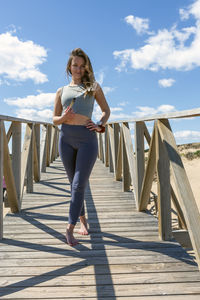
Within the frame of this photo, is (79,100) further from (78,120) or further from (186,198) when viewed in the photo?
(186,198)

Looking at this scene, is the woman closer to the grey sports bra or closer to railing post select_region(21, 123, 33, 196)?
the grey sports bra

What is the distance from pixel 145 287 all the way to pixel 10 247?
4.25 feet

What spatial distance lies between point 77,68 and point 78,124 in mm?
512

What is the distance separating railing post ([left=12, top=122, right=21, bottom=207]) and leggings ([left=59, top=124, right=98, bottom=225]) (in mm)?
1250

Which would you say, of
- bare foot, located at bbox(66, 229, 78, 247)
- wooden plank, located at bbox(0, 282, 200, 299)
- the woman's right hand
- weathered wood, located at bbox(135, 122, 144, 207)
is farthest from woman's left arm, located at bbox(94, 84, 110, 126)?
wooden plank, located at bbox(0, 282, 200, 299)

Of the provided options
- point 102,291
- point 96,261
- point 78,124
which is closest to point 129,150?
point 78,124

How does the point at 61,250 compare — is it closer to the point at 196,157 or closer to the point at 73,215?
the point at 73,215

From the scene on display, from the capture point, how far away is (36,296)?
1715 millimetres

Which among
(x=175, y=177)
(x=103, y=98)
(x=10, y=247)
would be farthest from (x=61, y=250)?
(x=103, y=98)

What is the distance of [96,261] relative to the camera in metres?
2.12

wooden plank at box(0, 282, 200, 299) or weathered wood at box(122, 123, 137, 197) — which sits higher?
weathered wood at box(122, 123, 137, 197)

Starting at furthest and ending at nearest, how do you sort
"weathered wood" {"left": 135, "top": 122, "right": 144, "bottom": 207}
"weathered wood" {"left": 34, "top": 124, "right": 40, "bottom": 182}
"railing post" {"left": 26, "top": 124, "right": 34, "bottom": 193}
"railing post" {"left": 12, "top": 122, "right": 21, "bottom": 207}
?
"weathered wood" {"left": 34, "top": 124, "right": 40, "bottom": 182}
"railing post" {"left": 26, "top": 124, "right": 34, "bottom": 193}
"railing post" {"left": 12, "top": 122, "right": 21, "bottom": 207}
"weathered wood" {"left": 135, "top": 122, "right": 144, "bottom": 207}

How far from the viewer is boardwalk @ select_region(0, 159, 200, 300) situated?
5.78 feet

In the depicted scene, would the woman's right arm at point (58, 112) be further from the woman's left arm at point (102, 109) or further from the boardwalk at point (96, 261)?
the boardwalk at point (96, 261)
